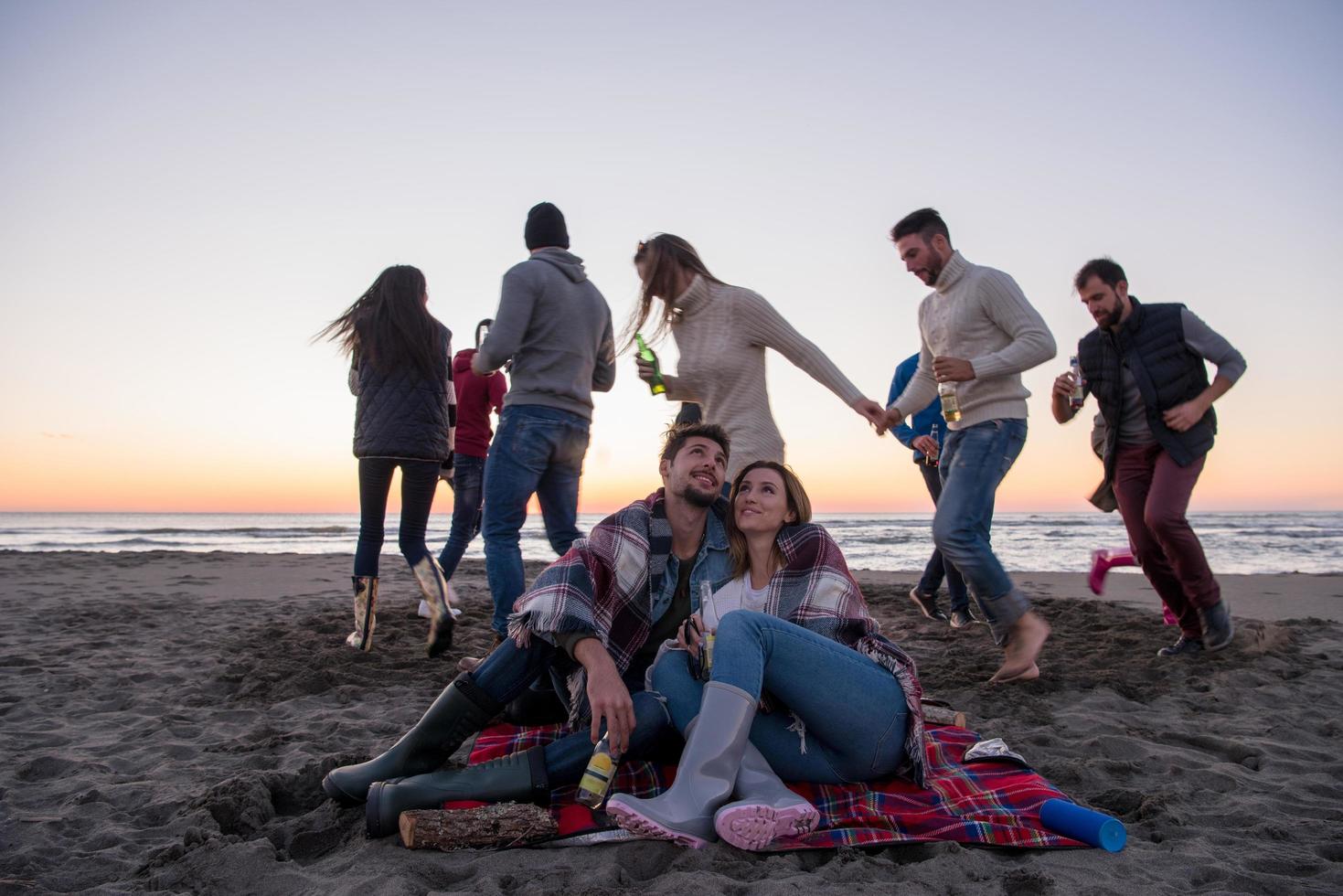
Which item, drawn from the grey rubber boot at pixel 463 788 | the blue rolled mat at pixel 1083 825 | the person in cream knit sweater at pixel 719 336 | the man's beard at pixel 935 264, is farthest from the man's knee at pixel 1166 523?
the grey rubber boot at pixel 463 788

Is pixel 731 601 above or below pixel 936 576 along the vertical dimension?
above

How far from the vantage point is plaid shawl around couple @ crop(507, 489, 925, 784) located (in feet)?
7.61

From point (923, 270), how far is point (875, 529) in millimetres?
19642

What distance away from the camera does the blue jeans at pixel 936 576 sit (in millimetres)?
5418

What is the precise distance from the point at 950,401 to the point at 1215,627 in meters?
1.93

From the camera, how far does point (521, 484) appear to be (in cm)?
360

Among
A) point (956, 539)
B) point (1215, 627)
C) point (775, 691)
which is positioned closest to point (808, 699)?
point (775, 691)

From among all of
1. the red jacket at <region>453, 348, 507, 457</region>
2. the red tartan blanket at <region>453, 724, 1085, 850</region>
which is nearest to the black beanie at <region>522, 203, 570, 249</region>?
the red jacket at <region>453, 348, 507, 457</region>

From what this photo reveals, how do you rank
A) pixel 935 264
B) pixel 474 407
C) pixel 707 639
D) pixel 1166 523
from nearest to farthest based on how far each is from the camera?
pixel 707 639 → pixel 935 264 → pixel 1166 523 → pixel 474 407

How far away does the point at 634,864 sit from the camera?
1.91m

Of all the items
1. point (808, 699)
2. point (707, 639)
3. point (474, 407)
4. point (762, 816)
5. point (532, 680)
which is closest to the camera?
point (762, 816)

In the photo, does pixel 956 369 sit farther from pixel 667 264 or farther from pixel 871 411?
pixel 667 264

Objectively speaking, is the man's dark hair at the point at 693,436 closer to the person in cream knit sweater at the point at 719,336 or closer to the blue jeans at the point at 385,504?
the person in cream knit sweater at the point at 719,336

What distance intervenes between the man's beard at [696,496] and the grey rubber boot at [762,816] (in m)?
0.84
